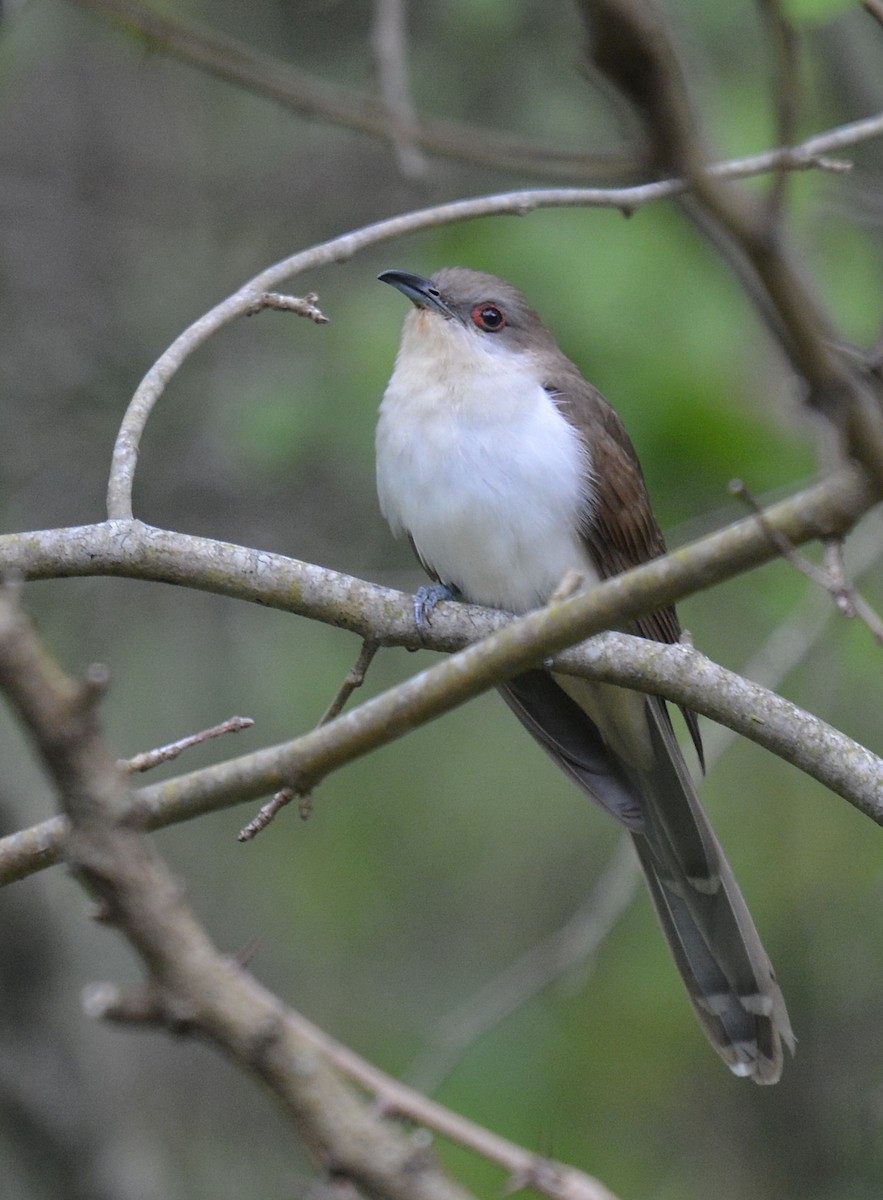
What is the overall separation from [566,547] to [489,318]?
914 mm

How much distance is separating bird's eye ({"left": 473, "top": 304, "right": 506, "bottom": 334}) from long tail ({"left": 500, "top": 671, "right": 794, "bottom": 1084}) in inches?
44.1

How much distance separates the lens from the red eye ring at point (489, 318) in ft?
16.2

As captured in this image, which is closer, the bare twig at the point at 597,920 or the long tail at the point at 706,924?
the long tail at the point at 706,924

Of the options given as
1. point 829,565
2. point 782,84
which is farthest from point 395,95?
point 782,84

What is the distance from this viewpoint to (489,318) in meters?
4.95

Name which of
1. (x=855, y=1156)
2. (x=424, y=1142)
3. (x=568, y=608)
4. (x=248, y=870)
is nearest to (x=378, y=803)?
(x=248, y=870)

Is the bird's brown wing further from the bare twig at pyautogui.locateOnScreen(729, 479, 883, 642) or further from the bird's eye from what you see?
the bare twig at pyautogui.locateOnScreen(729, 479, 883, 642)

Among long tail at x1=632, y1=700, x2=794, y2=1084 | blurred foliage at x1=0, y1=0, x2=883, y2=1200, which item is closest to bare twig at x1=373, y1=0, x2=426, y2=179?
blurred foliage at x1=0, y1=0, x2=883, y2=1200

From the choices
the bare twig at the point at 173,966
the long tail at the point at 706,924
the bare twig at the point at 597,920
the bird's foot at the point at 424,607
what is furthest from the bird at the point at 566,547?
the bare twig at the point at 173,966

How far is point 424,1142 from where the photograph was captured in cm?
140

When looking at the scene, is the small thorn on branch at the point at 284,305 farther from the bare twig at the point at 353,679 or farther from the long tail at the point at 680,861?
the long tail at the point at 680,861

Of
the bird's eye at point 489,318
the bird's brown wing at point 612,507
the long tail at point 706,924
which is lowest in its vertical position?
the long tail at point 706,924

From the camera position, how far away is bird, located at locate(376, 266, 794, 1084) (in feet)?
14.0

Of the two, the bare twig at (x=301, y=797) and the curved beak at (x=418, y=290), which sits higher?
the curved beak at (x=418, y=290)
